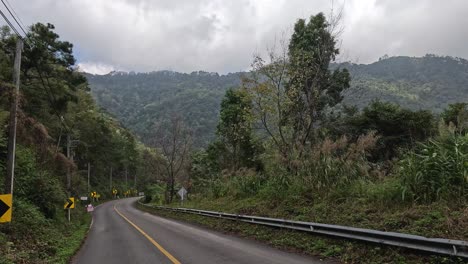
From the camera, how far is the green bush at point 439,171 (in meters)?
10.2

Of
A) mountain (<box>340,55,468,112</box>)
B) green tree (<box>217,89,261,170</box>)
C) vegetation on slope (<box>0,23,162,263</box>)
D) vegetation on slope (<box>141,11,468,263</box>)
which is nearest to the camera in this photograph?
vegetation on slope (<box>141,11,468,263</box>)

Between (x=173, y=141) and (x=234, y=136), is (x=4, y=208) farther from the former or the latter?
(x=173, y=141)

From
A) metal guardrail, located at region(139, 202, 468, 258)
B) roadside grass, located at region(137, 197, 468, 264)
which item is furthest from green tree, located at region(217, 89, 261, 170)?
metal guardrail, located at region(139, 202, 468, 258)

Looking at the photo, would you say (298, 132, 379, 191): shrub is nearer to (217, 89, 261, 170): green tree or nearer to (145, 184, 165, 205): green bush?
(217, 89, 261, 170): green tree

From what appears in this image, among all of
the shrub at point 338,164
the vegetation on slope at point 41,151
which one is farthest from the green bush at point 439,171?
the vegetation on slope at point 41,151

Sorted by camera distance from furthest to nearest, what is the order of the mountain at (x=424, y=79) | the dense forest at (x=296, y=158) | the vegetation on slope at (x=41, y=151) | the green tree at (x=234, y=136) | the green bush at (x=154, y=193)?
1. the mountain at (x=424, y=79)
2. the green bush at (x=154, y=193)
3. the green tree at (x=234, y=136)
4. the vegetation on slope at (x=41, y=151)
5. the dense forest at (x=296, y=158)

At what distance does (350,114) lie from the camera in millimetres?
38125

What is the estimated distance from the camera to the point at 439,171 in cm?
1071

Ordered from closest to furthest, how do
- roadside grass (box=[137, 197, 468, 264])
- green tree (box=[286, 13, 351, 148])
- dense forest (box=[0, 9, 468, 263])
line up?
roadside grass (box=[137, 197, 468, 264]) < dense forest (box=[0, 9, 468, 263]) < green tree (box=[286, 13, 351, 148])

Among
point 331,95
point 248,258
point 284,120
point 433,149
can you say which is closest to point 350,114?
point 331,95

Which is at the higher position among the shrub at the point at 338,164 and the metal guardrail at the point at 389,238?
the shrub at the point at 338,164

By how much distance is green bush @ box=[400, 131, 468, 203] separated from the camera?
400 inches

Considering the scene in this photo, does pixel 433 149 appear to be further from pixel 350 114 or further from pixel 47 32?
pixel 47 32

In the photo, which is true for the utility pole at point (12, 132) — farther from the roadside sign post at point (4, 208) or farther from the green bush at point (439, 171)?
the green bush at point (439, 171)
